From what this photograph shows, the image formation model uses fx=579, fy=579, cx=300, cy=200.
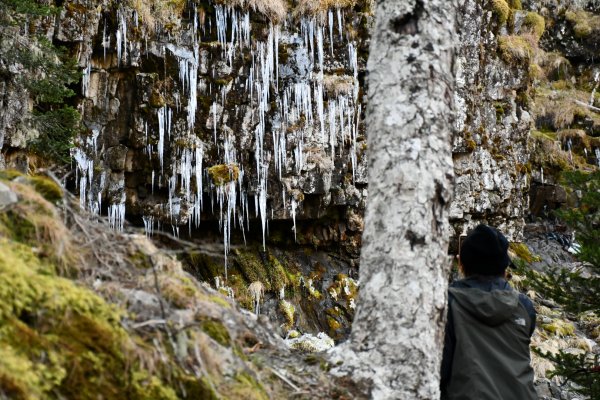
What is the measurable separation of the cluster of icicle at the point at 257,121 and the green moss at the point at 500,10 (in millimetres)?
5855

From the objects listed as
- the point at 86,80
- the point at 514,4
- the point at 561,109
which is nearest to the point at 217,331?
the point at 86,80

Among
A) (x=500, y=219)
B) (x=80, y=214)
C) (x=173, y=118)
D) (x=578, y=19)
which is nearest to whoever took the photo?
(x=80, y=214)

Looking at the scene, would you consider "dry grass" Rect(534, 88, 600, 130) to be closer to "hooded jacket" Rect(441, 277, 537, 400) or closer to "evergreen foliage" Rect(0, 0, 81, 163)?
"evergreen foliage" Rect(0, 0, 81, 163)

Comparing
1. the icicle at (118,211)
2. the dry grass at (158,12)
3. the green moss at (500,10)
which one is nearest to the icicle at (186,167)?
the icicle at (118,211)

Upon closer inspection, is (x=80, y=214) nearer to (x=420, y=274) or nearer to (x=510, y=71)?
(x=420, y=274)

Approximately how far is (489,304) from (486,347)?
22cm

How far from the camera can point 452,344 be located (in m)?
3.05

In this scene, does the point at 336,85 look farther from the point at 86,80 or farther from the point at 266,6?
the point at 86,80

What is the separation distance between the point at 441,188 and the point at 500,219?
16335 millimetres

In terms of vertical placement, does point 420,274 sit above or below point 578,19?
below

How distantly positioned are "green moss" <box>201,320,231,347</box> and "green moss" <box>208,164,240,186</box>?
36.1 ft

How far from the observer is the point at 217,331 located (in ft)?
7.91

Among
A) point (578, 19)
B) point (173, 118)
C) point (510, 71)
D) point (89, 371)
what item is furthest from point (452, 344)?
point (578, 19)

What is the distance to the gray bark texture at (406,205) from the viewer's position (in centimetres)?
253
